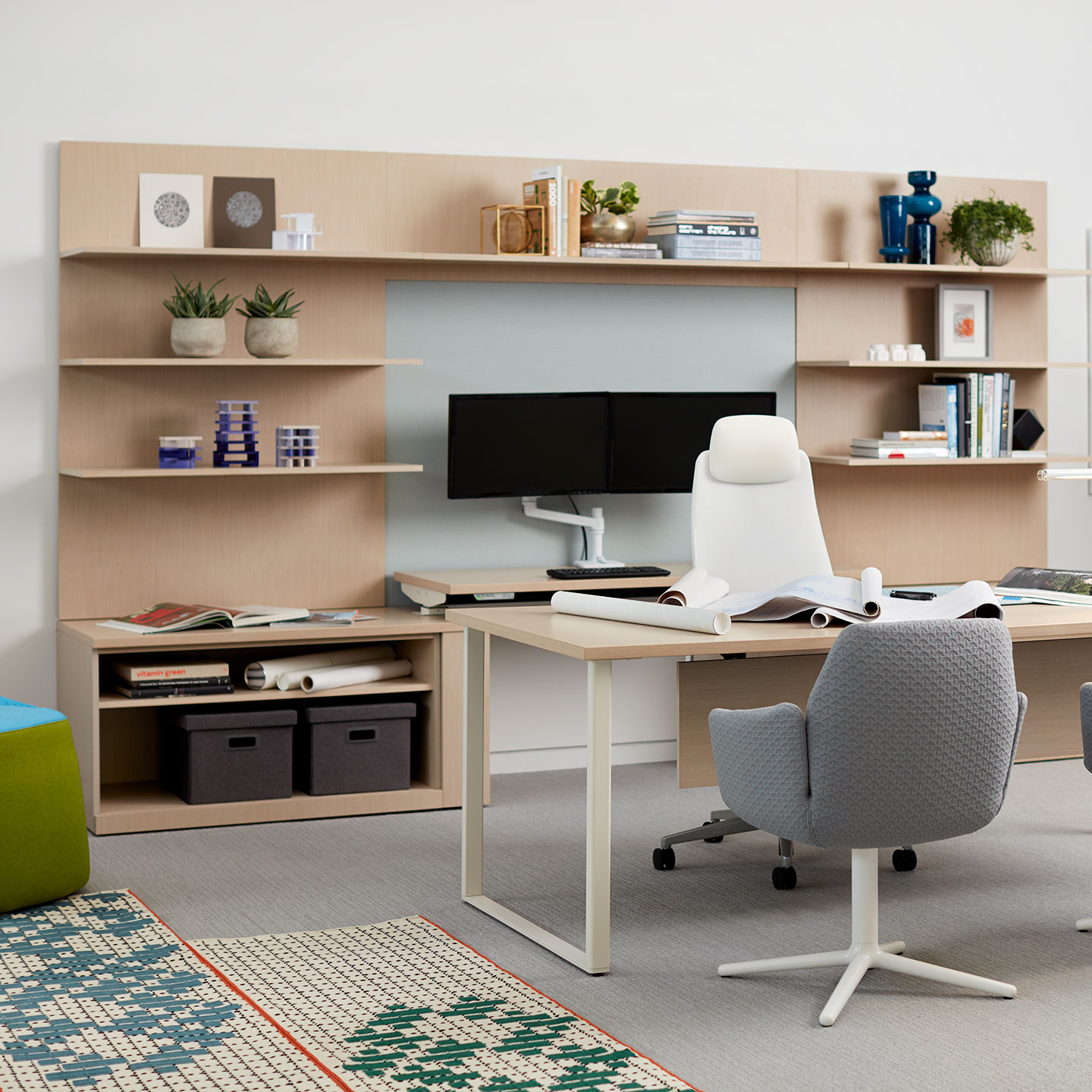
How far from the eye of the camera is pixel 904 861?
3.93 meters

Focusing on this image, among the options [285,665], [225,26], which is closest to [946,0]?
[225,26]

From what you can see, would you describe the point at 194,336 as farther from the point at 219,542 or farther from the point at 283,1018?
the point at 283,1018

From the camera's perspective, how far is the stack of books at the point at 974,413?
17.9 feet

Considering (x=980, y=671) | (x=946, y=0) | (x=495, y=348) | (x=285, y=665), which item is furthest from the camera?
(x=946, y=0)

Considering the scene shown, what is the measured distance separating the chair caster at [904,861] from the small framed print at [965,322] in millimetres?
2315

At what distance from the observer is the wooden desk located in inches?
119

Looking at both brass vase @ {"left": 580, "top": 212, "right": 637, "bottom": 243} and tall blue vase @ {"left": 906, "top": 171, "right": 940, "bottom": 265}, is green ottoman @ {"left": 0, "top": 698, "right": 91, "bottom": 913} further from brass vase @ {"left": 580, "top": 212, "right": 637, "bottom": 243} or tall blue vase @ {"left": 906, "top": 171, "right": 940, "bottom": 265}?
tall blue vase @ {"left": 906, "top": 171, "right": 940, "bottom": 265}

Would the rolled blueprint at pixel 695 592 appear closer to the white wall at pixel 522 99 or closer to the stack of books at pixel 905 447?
the stack of books at pixel 905 447

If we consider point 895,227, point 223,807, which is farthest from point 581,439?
point 223,807

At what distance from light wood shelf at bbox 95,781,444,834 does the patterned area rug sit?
89 centimetres

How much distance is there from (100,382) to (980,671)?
3.09 m

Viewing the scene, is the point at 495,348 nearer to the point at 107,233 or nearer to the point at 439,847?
the point at 107,233

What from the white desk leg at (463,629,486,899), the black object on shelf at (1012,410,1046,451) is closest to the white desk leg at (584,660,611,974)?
the white desk leg at (463,629,486,899)

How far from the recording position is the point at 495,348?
5195mm
